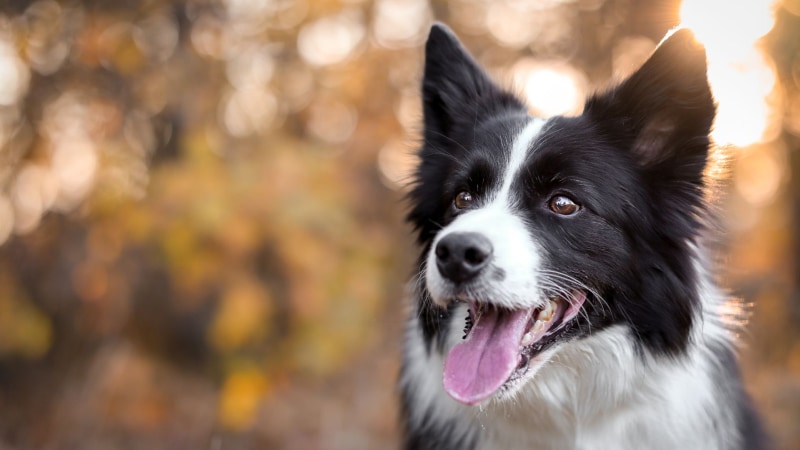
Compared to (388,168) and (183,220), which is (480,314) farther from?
(388,168)

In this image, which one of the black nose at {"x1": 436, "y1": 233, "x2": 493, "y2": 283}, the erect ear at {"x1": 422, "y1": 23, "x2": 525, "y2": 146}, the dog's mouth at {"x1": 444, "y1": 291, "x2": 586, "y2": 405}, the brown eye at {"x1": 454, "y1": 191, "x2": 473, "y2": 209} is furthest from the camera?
the erect ear at {"x1": 422, "y1": 23, "x2": 525, "y2": 146}

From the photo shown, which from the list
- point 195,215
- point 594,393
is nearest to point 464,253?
point 594,393

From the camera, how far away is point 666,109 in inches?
122

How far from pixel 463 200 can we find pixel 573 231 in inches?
20.6

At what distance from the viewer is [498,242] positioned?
270 centimetres

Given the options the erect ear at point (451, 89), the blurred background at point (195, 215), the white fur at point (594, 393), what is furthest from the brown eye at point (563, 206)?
the blurred background at point (195, 215)

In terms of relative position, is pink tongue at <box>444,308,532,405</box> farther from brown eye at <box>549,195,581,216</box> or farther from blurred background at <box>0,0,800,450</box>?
blurred background at <box>0,0,800,450</box>

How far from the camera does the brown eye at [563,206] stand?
2.97 meters

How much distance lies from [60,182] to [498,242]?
13.8 feet

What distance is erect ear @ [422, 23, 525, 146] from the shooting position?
11.9 feet

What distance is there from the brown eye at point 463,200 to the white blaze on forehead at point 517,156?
169 mm

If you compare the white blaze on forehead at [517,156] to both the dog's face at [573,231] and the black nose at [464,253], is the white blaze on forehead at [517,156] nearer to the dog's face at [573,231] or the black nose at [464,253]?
the dog's face at [573,231]

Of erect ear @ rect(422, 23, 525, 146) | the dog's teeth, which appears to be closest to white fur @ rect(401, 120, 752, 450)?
the dog's teeth

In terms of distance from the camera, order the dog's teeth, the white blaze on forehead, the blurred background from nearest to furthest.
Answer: the dog's teeth < the white blaze on forehead < the blurred background
